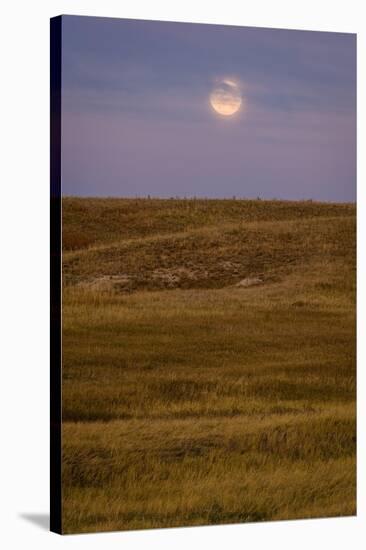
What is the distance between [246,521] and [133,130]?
12.2ft

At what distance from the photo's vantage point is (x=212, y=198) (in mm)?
15539

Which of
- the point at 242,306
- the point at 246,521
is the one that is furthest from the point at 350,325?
the point at 246,521

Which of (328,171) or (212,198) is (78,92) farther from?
(328,171)

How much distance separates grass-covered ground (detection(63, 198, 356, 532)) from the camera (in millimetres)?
14906

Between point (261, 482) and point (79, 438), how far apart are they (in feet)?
6.09

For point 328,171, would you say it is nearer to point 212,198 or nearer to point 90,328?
point 212,198

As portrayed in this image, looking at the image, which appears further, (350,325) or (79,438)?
(350,325)

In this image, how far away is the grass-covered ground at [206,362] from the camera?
14906 millimetres

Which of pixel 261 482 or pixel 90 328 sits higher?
pixel 90 328

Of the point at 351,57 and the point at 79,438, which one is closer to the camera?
the point at 79,438

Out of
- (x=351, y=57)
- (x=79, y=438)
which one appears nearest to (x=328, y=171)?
(x=351, y=57)

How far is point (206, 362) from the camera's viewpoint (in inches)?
607

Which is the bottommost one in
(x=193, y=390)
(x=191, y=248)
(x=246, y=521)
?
(x=246, y=521)

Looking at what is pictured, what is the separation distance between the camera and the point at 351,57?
53.3 ft
